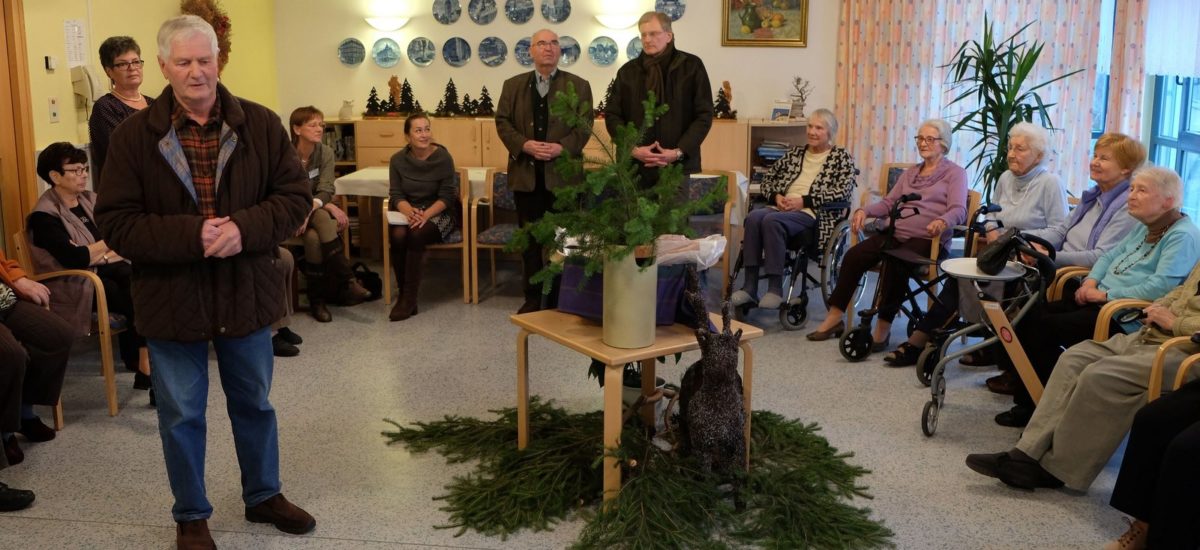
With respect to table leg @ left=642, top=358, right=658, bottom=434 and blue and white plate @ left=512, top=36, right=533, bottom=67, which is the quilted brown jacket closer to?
table leg @ left=642, top=358, right=658, bottom=434

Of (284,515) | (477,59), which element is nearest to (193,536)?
(284,515)

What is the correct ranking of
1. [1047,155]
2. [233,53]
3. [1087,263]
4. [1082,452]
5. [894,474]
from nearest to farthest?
[1082,452] < [894,474] < [1087,263] < [1047,155] < [233,53]

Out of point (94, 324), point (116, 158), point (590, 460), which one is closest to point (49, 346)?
point (94, 324)

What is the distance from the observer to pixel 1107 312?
377 cm

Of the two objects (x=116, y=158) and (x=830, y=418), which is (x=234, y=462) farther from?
(x=830, y=418)

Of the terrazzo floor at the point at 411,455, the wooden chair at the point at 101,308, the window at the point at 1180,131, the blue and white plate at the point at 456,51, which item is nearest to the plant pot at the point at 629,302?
the terrazzo floor at the point at 411,455

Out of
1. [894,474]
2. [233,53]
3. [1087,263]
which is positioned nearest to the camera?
[894,474]

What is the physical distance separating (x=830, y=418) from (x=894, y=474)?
574mm

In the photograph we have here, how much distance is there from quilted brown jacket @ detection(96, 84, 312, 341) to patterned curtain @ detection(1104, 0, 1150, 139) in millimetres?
5337

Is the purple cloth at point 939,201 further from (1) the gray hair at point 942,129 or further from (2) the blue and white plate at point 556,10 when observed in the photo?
(2) the blue and white plate at point 556,10

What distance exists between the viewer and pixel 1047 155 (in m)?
5.04

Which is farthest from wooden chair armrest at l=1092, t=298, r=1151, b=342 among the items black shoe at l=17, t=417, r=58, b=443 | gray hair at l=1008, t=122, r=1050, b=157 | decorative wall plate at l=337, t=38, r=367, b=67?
decorative wall plate at l=337, t=38, r=367, b=67

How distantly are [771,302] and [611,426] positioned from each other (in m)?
2.58

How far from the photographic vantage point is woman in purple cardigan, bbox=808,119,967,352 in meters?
5.22
